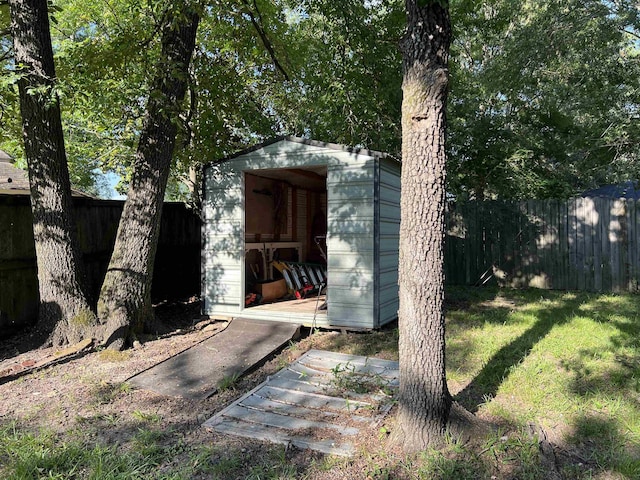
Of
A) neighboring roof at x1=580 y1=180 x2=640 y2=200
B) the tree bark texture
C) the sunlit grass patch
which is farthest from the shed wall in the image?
neighboring roof at x1=580 y1=180 x2=640 y2=200

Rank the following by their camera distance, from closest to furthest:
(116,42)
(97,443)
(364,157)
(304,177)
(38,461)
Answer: (38,461) < (97,443) < (364,157) < (116,42) < (304,177)

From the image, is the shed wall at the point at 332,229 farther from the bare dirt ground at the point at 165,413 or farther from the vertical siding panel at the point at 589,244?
the vertical siding panel at the point at 589,244

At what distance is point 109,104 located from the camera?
7.33 meters

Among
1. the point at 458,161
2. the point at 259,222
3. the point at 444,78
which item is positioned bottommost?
the point at 259,222

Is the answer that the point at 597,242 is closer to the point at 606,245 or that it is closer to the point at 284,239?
the point at 606,245

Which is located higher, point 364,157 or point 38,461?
point 364,157

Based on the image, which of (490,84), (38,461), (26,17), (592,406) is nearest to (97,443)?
(38,461)

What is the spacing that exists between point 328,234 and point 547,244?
5246 mm

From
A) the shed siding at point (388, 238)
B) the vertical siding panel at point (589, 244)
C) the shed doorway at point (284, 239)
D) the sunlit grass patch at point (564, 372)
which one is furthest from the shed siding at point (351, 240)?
the vertical siding panel at point (589, 244)

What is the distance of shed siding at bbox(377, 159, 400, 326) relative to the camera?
5.56 m

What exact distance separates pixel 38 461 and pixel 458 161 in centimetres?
1006

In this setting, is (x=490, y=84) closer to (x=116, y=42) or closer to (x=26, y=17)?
(x=116, y=42)

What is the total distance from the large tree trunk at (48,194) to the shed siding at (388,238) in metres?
3.35

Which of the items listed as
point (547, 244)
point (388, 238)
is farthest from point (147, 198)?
point (547, 244)
